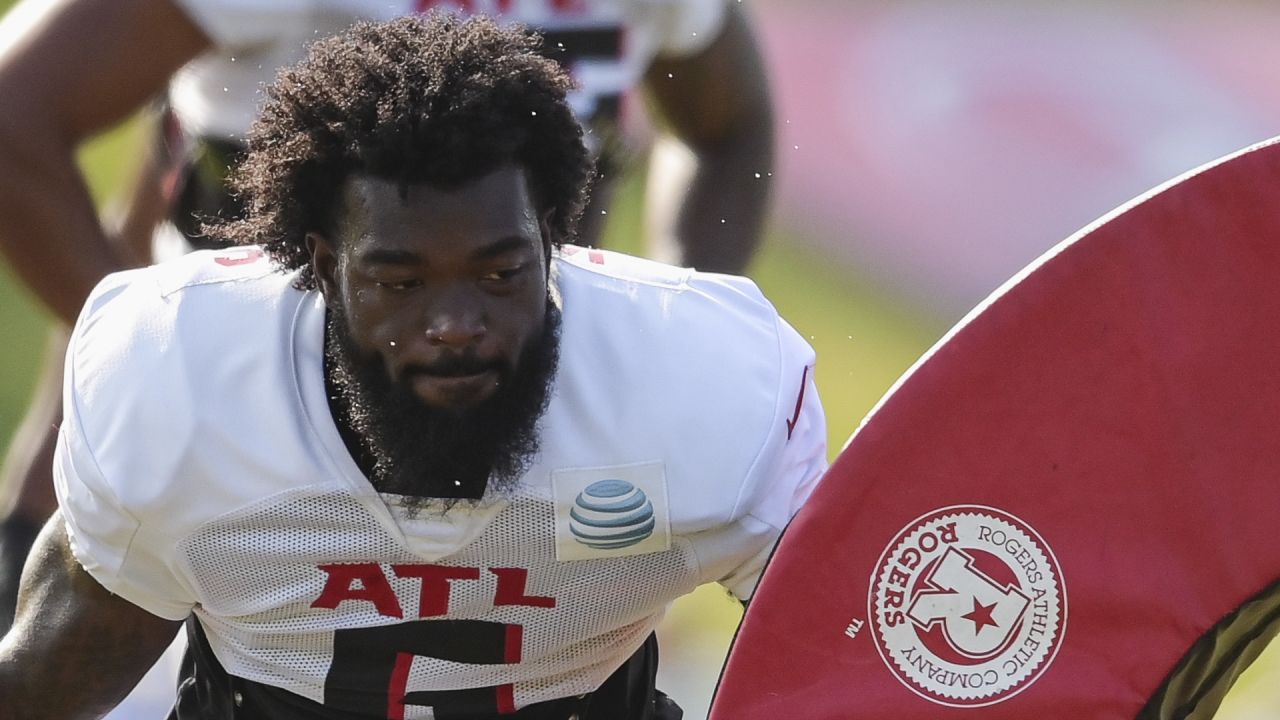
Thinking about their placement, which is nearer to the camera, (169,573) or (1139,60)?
(169,573)

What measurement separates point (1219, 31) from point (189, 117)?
8.57 ft

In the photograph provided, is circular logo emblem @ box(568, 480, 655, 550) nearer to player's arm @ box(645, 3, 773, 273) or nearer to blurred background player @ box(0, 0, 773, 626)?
blurred background player @ box(0, 0, 773, 626)

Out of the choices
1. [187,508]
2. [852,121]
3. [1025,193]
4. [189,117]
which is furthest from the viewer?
[852,121]

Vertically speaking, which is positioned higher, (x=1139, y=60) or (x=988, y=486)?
(x=988, y=486)

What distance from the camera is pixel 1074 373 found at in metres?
1.49

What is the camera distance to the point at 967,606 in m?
1.52

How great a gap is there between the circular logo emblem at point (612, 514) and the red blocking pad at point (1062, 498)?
39 cm

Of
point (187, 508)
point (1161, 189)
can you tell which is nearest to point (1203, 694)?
point (1161, 189)

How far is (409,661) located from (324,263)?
0.41m

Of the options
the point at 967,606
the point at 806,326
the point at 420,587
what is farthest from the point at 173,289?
the point at 806,326

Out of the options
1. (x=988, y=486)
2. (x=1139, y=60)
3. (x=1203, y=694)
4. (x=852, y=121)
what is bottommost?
(x=852, y=121)

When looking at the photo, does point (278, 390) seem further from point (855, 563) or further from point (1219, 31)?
point (1219, 31)

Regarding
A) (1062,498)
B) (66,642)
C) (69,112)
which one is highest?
(1062,498)

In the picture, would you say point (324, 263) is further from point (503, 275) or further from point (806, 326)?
point (806, 326)
